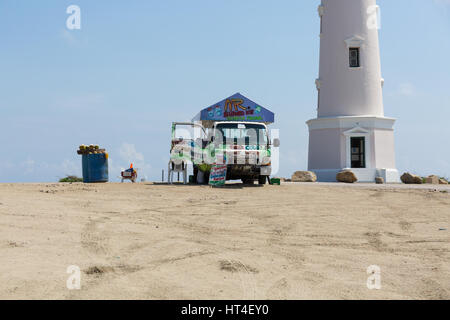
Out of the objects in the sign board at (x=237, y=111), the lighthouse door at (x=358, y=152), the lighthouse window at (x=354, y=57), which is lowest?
the lighthouse door at (x=358, y=152)

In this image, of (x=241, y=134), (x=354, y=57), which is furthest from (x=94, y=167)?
(x=354, y=57)

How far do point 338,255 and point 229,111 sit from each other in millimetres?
14505

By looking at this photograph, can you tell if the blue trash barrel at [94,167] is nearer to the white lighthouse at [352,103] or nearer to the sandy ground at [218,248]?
the sandy ground at [218,248]

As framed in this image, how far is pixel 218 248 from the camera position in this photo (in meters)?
6.63

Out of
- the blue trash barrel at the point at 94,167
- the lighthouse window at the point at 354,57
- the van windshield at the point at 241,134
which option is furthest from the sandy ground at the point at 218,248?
the lighthouse window at the point at 354,57

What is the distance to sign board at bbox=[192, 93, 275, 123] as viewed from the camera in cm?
2033

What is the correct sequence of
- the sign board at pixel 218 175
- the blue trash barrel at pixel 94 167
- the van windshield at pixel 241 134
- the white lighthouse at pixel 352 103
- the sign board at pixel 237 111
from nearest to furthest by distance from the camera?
the sign board at pixel 218 175 < the van windshield at pixel 241 134 < the blue trash barrel at pixel 94 167 < the sign board at pixel 237 111 < the white lighthouse at pixel 352 103

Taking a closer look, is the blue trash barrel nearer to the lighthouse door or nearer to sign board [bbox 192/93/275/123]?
sign board [bbox 192/93/275/123]

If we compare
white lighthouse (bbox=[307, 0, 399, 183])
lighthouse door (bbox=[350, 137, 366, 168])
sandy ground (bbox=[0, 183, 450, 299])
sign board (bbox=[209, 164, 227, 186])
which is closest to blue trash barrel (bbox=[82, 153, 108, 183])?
sign board (bbox=[209, 164, 227, 186])

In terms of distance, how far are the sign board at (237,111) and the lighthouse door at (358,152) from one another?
31.4 ft

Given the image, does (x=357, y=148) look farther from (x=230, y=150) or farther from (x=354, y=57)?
(x=230, y=150)

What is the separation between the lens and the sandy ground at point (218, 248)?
483cm
